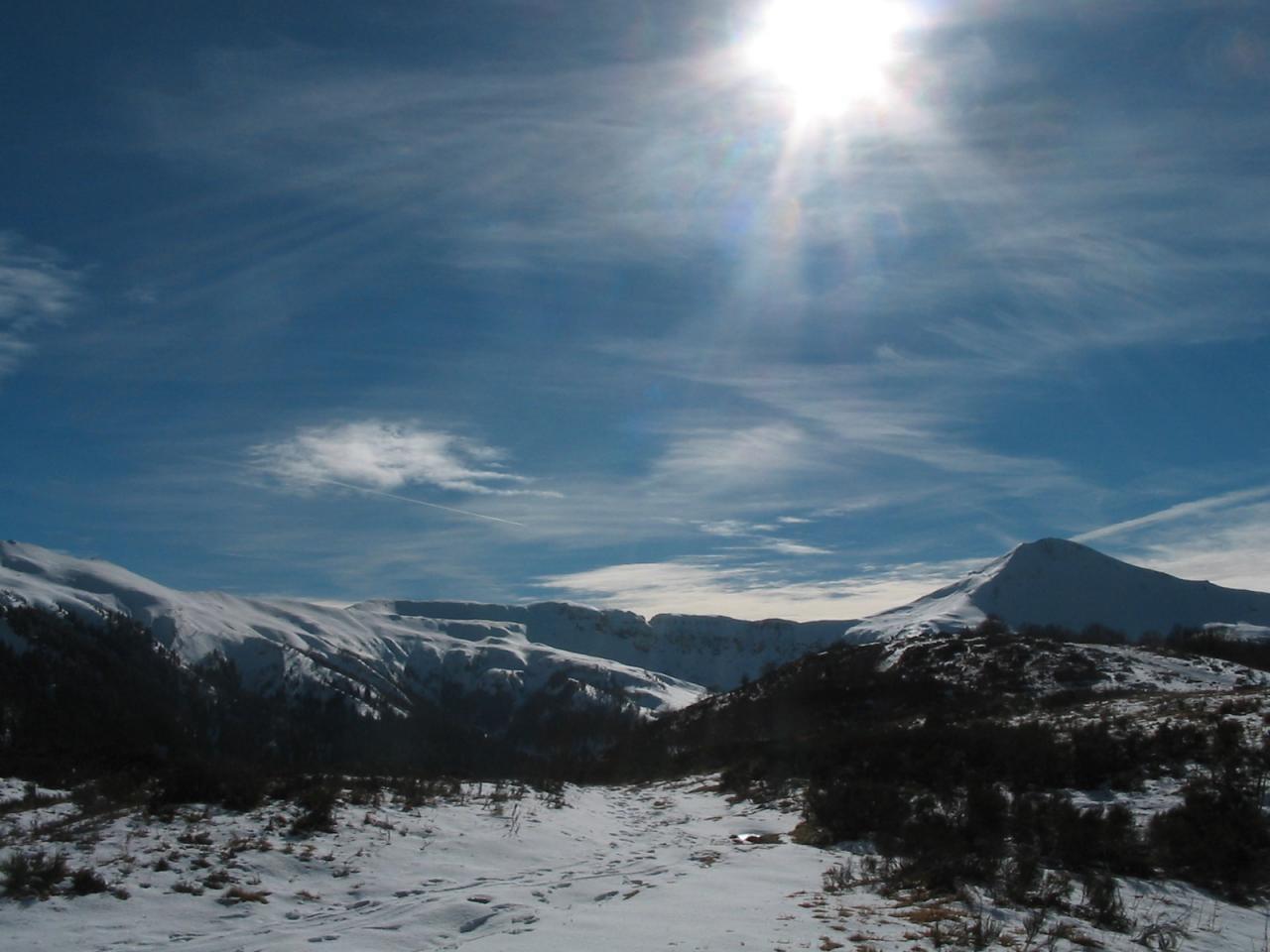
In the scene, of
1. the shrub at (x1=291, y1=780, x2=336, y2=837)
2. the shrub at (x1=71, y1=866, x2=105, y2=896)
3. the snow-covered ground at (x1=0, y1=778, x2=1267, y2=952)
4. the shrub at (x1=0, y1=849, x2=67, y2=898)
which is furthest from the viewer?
the shrub at (x1=291, y1=780, x2=336, y2=837)

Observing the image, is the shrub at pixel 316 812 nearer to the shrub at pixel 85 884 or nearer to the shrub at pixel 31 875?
the shrub at pixel 85 884

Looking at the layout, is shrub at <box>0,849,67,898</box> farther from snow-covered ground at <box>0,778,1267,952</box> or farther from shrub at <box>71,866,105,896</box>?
snow-covered ground at <box>0,778,1267,952</box>

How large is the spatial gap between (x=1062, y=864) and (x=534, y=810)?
33.0 ft

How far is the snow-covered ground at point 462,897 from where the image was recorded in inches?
317

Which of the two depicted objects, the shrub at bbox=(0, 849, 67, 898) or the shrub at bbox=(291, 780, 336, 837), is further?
the shrub at bbox=(291, 780, 336, 837)

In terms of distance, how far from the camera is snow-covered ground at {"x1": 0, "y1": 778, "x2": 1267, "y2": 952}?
8047 mm

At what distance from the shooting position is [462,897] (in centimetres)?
973

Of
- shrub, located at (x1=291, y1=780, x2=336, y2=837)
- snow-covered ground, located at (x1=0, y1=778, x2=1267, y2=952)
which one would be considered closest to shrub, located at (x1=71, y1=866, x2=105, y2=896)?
snow-covered ground, located at (x1=0, y1=778, x2=1267, y2=952)

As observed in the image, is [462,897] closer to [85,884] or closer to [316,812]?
[85,884]

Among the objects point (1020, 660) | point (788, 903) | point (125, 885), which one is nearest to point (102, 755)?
point (125, 885)

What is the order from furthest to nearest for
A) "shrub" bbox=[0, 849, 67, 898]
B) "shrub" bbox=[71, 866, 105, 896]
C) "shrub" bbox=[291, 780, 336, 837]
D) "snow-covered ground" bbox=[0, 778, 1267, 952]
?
"shrub" bbox=[291, 780, 336, 837] < "shrub" bbox=[71, 866, 105, 896] < "shrub" bbox=[0, 849, 67, 898] < "snow-covered ground" bbox=[0, 778, 1267, 952]

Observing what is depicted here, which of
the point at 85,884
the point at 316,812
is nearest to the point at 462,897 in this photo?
the point at 85,884

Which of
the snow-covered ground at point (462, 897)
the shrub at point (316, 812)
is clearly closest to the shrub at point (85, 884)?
the snow-covered ground at point (462, 897)

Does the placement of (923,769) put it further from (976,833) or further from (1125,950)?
(1125,950)
